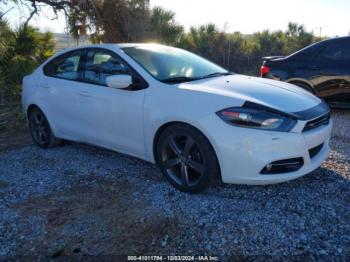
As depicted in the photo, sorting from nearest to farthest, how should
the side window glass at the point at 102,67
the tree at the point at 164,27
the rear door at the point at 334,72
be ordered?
the side window glass at the point at 102,67, the rear door at the point at 334,72, the tree at the point at 164,27

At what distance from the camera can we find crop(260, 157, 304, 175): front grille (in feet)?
10.6

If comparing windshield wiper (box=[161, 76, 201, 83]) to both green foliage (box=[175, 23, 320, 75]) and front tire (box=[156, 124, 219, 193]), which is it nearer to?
front tire (box=[156, 124, 219, 193])

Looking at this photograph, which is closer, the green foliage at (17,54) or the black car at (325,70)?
the black car at (325,70)

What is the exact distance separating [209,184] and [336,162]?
1.86m

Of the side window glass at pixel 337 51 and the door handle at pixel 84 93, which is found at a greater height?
the side window glass at pixel 337 51

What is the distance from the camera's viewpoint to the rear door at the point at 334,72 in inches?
258

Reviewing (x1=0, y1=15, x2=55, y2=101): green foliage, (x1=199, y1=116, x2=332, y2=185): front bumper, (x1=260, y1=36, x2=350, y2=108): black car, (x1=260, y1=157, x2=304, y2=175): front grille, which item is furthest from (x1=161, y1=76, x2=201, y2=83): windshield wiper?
(x1=0, y1=15, x2=55, y2=101): green foliage


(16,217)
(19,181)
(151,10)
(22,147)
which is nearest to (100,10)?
(151,10)

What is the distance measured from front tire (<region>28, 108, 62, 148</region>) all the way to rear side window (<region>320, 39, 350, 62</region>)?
513 centimetres

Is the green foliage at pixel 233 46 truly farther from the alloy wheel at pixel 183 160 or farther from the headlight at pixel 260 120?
the headlight at pixel 260 120

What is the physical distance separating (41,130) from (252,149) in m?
3.46

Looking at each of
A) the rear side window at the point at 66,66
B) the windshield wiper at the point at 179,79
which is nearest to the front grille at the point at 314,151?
the windshield wiper at the point at 179,79

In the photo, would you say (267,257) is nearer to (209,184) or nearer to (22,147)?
(209,184)

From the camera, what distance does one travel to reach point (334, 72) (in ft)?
21.7
